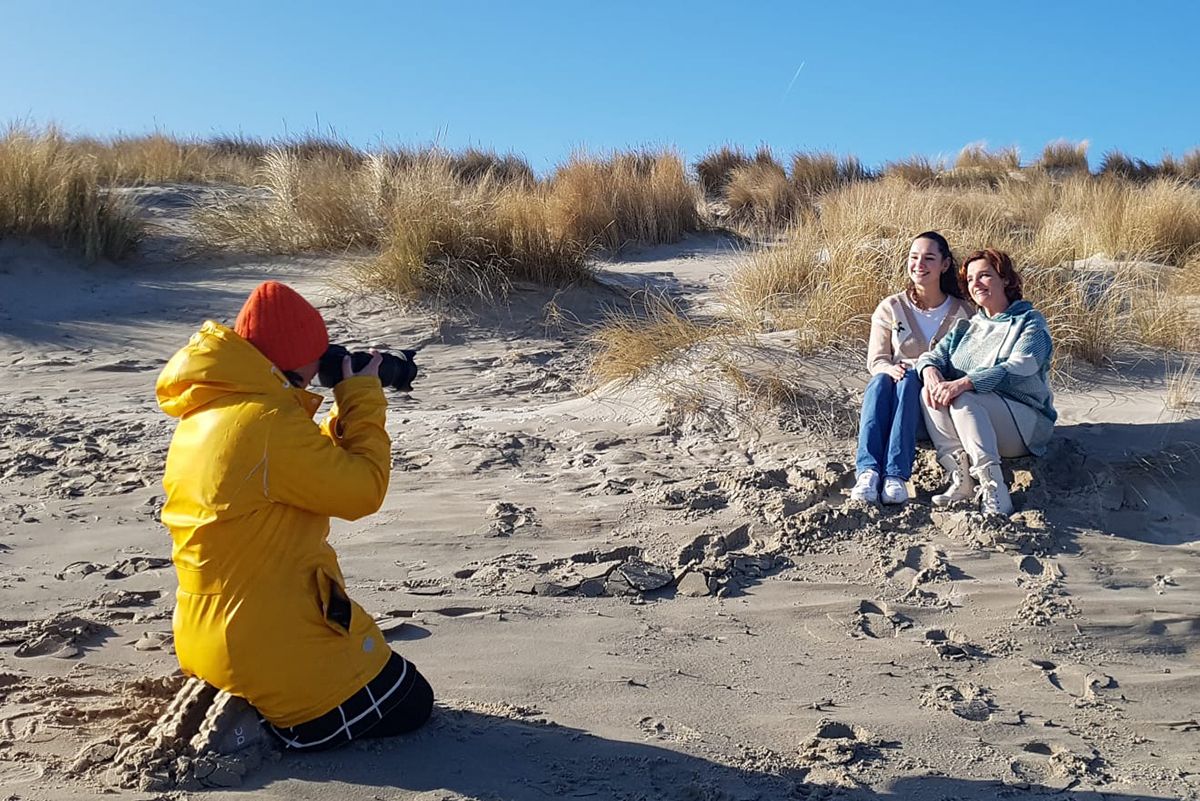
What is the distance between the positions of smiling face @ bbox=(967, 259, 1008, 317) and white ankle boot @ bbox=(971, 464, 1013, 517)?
765 mm

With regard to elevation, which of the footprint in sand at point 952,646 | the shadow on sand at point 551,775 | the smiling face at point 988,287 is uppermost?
the smiling face at point 988,287

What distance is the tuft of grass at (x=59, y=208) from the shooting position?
29.9 feet

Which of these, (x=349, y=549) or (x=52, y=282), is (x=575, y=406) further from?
(x=52, y=282)

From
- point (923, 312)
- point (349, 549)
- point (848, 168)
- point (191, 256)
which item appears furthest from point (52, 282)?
point (848, 168)

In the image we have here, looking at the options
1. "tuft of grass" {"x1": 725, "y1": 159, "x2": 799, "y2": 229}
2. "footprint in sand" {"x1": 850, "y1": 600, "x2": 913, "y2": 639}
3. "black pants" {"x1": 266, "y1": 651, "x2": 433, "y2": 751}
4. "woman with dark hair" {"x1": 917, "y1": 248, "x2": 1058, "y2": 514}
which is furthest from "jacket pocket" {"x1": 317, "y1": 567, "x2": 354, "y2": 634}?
"tuft of grass" {"x1": 725, "y1": 159, "x2": 799, "y2": 229}

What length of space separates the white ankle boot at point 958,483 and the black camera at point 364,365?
257 cm

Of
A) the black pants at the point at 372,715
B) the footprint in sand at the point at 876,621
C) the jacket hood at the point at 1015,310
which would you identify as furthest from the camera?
the jacket hood at the point at 1015,310

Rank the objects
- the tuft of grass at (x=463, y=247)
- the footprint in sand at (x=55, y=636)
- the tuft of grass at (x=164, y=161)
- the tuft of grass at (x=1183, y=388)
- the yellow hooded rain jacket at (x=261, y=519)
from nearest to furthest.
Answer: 1. the yellow hooded rain jacket at (x=261, y=519)
2. the footprint in sand at (x=55, y=636)
3. the tuft of grass at (x=1183, y=388)
4. the tuft of grass at (x=463, y=247)
5. the tuft of grass at (x=164, y=161)

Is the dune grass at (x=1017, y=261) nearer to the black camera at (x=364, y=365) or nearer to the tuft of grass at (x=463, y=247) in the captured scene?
the tuft of grass at (x=463, y=247)

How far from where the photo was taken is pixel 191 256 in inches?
381


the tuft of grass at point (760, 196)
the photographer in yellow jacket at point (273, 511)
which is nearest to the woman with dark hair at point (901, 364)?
the photographer in yellow jacket at point (273, 511)

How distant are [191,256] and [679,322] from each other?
5237 millimetres

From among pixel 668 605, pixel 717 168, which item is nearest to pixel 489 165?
pixel 717 168

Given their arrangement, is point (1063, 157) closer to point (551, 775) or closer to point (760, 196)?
point (760, 196)
